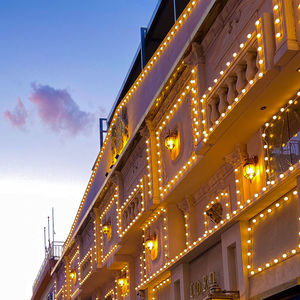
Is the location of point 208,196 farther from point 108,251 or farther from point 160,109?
point 108,251

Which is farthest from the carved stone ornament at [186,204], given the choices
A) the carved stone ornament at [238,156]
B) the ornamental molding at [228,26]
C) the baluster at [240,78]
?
the baluster at [240,78]

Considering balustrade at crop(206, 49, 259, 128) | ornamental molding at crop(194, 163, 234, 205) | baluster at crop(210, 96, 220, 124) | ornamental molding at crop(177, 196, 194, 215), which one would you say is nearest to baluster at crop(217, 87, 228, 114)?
balustrade at crop(206, 49, 259, 128)

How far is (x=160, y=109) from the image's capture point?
65.1 feet

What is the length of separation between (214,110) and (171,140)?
341 cm

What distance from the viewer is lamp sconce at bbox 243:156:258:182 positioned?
14.6 meters

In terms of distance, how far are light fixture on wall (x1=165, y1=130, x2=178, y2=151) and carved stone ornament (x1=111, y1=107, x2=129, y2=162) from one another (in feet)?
16.3

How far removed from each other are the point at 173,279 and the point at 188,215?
1725 mm

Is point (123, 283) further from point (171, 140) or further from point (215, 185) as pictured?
point (215, 185)

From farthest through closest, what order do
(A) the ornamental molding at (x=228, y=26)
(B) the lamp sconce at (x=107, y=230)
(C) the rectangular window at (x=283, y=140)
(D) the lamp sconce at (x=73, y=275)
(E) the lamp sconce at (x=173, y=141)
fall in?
(D) the lamp sconce at (x=73, y=275)
(B) the lamp sconce at (x=107, y=230)
(E) the lamp sconce at (x=173, y=141)
(A) the ornamental molding at (x=228, y=26)
(C) the rectangular window at (x=283, y=140)

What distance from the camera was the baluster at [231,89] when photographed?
559 inches

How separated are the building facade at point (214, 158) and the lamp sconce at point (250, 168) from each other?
0.07 ft

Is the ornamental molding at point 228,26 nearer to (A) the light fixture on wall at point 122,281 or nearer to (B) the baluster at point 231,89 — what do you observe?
(B) the baluster at point 231,89

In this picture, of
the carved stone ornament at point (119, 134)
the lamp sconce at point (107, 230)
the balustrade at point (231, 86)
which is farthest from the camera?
the lamp sconce at point (107, 230)

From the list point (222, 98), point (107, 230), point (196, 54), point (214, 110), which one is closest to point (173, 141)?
point (196, 54)
